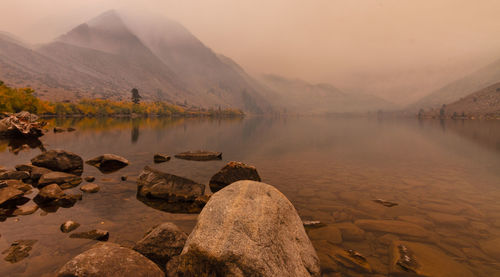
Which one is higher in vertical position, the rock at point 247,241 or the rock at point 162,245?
the rock at point 247,241

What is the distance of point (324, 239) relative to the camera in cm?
937

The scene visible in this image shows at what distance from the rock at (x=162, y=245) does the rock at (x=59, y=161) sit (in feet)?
47.1

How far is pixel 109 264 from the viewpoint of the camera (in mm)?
5996

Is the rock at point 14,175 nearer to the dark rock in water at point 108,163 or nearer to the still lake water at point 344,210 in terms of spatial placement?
the still lake water at point 344,210

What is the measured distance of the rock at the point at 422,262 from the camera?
727cm

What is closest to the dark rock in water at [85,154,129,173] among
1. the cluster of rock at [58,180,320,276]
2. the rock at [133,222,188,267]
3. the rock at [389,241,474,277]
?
the rock at [133,222,188,267]

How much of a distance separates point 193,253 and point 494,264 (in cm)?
1014

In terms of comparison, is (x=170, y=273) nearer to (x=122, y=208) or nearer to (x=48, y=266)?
(x=48, y=266)

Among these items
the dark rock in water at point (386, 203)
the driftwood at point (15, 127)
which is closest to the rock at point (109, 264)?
the dark rock in water at point (386, 203)

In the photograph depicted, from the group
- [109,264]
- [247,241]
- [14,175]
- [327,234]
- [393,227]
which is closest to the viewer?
[247,241]

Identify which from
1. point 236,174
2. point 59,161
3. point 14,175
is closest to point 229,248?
point 236,174

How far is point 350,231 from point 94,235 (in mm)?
10796

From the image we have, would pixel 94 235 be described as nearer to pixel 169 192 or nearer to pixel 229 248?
pixel 169 192

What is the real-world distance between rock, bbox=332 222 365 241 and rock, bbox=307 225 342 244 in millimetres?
242
